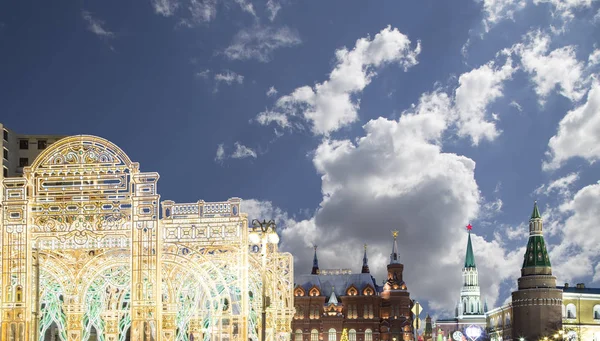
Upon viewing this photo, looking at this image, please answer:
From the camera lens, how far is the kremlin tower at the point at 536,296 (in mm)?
127750

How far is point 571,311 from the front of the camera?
5300 inches

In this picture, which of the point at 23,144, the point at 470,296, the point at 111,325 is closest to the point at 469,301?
the point at 470,296

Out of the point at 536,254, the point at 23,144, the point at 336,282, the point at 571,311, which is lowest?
the point at 571,311

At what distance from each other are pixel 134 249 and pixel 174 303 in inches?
131

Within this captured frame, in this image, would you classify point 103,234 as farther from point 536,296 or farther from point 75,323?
point 536,296

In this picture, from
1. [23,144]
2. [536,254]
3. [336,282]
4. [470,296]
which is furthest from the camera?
[470,296]

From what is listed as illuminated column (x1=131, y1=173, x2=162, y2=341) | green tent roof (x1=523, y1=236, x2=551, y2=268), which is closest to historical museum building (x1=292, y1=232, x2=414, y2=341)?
green tent roof (x1=523, y1=236, x2=551, y2=268)

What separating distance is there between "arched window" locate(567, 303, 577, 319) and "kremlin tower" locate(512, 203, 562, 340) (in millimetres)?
4478

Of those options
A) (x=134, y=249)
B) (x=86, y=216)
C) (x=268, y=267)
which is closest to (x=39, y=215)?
(x=86, y=216)

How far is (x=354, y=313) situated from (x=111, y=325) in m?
95.6

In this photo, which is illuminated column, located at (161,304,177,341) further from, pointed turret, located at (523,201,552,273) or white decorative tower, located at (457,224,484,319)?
white decorative tower, located at (457,224,484,319)

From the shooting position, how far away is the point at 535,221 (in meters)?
134

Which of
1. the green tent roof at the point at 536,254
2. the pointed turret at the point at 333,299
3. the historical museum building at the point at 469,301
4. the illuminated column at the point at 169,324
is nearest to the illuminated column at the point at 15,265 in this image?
the illuminated column at the point at 169,324

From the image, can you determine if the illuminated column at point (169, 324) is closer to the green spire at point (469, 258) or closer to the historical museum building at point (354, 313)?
the historical museum building at point (354, 313)
